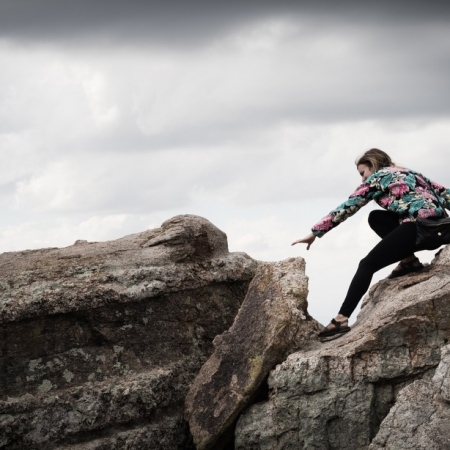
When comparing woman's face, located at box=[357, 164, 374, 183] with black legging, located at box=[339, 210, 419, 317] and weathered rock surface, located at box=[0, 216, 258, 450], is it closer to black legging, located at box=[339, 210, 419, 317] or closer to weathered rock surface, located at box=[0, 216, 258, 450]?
black legging, located at box=[339, 210, 419, 317]

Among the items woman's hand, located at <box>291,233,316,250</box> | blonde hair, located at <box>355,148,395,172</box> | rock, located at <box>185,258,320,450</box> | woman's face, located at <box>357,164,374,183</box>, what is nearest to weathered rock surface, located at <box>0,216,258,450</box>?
rock, located at <box>185,258,320,450</box>

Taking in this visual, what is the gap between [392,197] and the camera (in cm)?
1335

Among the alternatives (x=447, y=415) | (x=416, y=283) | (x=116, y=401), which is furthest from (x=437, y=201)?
(x=116, y=401)

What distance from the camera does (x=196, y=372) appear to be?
14.0 metres

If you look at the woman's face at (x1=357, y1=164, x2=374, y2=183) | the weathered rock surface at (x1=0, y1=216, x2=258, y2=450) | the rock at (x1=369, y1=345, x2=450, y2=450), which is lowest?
the rock at (x1=369, y1=345, x2=450, y2=450)

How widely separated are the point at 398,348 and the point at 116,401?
4272 mm

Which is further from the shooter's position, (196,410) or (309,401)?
(196,410)

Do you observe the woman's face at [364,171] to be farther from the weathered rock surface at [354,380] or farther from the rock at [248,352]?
the weathered rock surface at [354,380]

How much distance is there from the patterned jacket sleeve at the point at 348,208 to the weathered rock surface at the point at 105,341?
6.86ft

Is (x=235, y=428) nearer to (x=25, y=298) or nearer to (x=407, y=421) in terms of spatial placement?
(x=407, y=421)

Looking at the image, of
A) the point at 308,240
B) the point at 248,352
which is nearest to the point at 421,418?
the point at 248,352

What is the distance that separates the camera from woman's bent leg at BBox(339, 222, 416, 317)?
13.2m

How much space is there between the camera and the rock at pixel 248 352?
1269 centimetres

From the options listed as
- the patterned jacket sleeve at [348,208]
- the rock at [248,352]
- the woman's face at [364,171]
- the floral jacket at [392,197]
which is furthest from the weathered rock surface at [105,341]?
the woman's face at [364,171]
